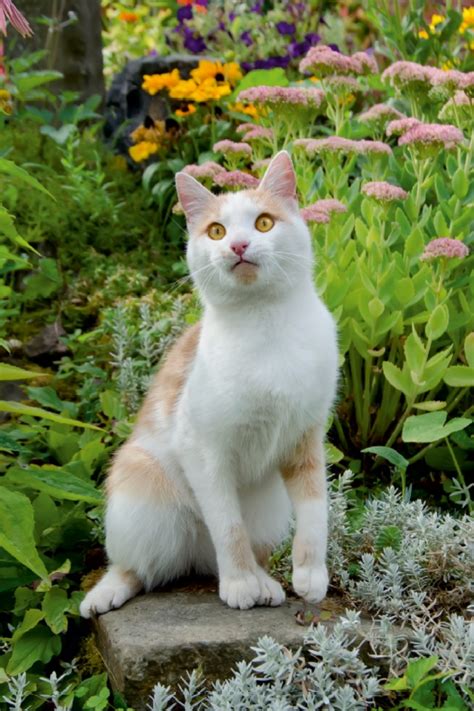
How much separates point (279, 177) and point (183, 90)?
9.63 ft

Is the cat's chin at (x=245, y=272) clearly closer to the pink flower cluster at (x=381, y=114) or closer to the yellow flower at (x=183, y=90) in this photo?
the pink flower cluster at (x=381, y=114)

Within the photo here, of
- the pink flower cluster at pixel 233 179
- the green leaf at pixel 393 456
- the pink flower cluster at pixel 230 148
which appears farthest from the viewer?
the pink flower cluster at pixel 230 148

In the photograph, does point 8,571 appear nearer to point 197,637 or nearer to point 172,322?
point 197,637

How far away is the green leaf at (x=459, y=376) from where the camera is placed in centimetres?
280

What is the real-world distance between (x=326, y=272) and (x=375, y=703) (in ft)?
4.59

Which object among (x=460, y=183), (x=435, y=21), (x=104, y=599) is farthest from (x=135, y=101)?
(x=104, y=599)

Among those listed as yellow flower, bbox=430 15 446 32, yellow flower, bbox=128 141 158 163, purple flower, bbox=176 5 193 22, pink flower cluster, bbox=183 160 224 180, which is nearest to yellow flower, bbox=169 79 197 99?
yellow flower, bbox=128 141 158 163

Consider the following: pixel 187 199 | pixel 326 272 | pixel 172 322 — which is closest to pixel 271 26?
pixel 172 322

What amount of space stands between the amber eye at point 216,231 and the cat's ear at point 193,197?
86mm

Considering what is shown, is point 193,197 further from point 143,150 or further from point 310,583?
point 143,150

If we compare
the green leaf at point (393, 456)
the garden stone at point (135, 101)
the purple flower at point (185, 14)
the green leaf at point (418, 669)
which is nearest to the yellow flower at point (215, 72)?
the garden stone at point (135, 101)

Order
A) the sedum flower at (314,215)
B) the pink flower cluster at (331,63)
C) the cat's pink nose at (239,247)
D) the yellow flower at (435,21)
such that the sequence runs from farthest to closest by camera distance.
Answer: the yellow flower at (435,21) < the pink flower cluster at (331,63) < the sedum flower at (314,215) < the cat's pink nose at (239,247)

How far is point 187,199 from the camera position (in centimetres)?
231

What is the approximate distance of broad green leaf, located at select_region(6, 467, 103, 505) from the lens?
2.31 meters
